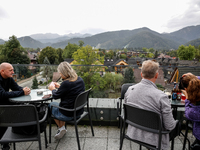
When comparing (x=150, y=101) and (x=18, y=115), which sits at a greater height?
(x=150, y=101)

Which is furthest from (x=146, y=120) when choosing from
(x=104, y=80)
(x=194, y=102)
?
(x=104, y=80)

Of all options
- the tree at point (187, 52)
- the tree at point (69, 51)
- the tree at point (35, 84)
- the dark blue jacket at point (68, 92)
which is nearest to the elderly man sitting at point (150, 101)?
the dark blue jacket at point (68, 92)

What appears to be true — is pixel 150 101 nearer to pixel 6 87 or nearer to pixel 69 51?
pixel 6 87

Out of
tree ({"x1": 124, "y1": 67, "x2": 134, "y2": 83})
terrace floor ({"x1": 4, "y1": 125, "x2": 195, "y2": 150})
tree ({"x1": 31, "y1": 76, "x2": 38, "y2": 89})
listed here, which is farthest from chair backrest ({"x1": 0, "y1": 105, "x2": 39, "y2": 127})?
tree ({"x1": 124, "y1": 67, "x2": 134, "y2": 83})

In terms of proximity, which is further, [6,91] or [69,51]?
[69,51]

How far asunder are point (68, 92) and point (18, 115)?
0.77 metres

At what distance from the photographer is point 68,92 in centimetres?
223

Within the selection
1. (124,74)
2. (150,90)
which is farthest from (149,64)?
(124,74)

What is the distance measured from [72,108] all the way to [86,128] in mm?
951

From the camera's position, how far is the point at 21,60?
1606 inches

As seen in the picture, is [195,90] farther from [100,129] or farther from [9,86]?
[9,86]

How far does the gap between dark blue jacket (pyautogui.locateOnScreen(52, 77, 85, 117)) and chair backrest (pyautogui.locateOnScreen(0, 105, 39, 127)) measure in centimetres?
58

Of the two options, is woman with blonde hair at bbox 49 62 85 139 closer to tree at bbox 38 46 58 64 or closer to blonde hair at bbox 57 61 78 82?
blonde hair at bbox 57 61 78 82

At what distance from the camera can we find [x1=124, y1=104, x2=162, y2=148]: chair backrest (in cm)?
148
